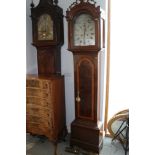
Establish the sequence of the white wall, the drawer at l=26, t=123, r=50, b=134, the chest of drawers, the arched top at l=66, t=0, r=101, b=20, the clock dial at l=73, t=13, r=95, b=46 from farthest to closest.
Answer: the white wall < the drawer at l=26, t=123, r=50, b=134 < the chest of drawers < the clock dial at l=73, t=13, r=95, b=46 < the arched top at l=66, t=0, r=101, b=20

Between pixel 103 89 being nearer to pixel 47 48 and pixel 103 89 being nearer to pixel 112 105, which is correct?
pixel 112 105

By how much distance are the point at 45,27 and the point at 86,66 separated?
807mm

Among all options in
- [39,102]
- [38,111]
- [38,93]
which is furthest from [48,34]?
[38,111]

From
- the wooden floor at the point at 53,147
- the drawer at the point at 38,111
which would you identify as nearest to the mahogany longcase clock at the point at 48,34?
the drawer at the point at 38,111

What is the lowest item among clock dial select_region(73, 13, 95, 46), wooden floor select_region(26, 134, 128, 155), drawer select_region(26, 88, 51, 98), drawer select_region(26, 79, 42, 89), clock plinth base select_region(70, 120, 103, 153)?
wooden floor select_region(26, 134, 128, 155)

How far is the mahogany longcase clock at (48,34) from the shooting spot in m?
2.36

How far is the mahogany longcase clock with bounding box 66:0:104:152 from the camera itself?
6.72ft

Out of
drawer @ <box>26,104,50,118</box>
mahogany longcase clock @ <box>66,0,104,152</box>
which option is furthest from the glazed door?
drawer @ <box>26,104,50,118</box>

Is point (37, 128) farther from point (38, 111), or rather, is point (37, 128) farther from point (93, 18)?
point (93, 18)

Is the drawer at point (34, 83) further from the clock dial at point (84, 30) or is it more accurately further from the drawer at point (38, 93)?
the clock dial at point (84, 30)

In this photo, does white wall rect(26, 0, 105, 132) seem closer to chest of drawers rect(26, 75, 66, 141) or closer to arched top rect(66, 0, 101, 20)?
chest of drawers rect(26, 75, 66, 141)

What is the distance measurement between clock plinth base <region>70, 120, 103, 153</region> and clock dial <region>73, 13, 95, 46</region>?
3.28 feet

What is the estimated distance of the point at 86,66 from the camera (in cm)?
216

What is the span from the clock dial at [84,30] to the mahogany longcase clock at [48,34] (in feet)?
1.07
